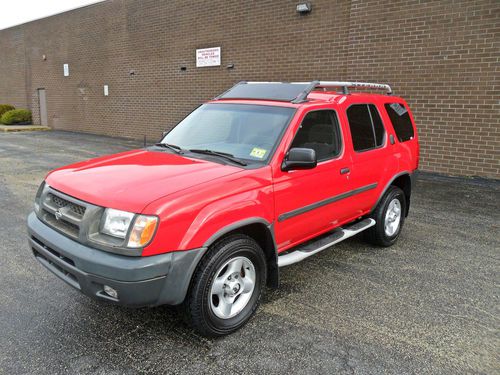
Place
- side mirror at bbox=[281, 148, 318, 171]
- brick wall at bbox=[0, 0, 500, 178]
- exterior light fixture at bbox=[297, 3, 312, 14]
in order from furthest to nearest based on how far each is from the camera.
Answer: exterior light fixture at bbox=[297, 3, 312, 14] < brick wall at bbox=[0, 0, 500, 178] < side mirror at bbox=[281, 148, 318, 171]

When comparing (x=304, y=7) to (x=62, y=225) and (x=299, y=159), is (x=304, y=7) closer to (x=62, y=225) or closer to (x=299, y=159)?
(x=299, y=159)

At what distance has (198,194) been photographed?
2.86m

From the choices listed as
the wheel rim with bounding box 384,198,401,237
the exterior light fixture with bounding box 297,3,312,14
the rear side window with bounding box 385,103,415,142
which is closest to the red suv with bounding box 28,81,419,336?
the wheel rim with bounding box 384,198,401,237

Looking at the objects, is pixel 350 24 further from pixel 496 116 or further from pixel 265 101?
pixel 265 101

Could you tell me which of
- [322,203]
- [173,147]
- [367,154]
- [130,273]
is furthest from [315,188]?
[130,273]

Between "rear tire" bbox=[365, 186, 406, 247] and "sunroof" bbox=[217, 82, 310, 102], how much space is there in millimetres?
1822

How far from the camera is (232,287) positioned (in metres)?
3.17

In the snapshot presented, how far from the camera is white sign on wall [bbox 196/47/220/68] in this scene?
13492 millimetres

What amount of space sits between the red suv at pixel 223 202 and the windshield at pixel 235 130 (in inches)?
0.6

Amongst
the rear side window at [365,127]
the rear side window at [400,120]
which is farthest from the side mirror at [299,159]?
the rear side window at [400,120]

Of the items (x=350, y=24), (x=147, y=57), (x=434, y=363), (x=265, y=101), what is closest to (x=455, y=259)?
(x=434, y=363)

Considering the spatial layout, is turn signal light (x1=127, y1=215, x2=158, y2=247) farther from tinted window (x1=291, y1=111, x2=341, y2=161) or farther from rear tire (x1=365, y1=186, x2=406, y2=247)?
rear tire (x1=365, y1=186, x2=406, y2=247)

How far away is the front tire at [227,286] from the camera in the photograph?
2.89 m

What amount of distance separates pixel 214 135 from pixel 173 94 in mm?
11851
